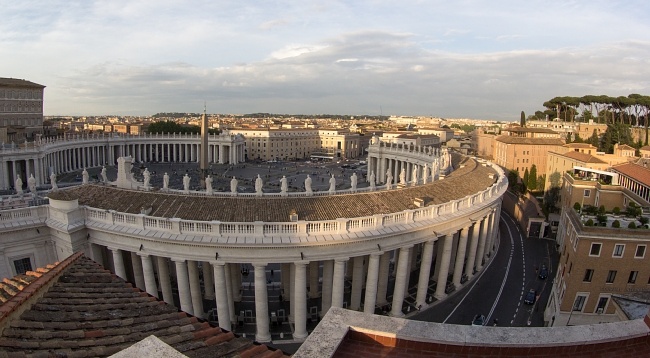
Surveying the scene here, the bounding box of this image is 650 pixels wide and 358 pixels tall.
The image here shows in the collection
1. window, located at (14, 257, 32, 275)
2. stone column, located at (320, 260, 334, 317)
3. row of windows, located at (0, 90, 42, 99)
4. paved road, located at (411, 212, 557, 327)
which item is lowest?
paved road, located at (411, 212, 557, 327)

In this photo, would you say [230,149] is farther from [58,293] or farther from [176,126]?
[58,293]

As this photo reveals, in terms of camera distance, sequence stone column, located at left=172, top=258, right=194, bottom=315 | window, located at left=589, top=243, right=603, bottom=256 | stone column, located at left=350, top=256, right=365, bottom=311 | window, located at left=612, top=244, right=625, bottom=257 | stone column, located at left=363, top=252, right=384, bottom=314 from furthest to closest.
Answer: window, located at left=589, top=243, right=603, bottom=256 < window, located at left=612, top=244, right=625, bottom=257 < stone column, located at left=350, top=256, right=365, bottom=311 < stone column, located at left=363, top=252, right=384, bottom=314 < stone column, located at left=172, top=258, right=194, bottom=315

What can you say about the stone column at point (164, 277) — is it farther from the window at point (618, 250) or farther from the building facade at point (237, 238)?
the window at point (618, 250)

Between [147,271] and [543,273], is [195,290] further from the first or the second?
[543,273]

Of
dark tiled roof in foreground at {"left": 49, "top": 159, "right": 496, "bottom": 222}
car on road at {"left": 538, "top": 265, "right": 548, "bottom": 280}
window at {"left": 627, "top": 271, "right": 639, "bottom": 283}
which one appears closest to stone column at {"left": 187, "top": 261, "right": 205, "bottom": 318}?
dark tiled roof in foreground at {"left": 49, "top": 159, "right": 496, "bottom": 222}

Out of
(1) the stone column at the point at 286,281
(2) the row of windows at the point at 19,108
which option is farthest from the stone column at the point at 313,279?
(2) the row of windows at the point at 19,108

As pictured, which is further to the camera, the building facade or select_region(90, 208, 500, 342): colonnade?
select_region(90, 208, 500, 342): colonnade

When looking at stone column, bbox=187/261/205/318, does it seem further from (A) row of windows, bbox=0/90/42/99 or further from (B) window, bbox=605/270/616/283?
(A) row of windows, bbox=0/90/42/99
